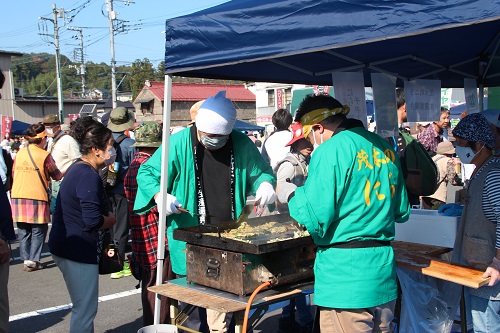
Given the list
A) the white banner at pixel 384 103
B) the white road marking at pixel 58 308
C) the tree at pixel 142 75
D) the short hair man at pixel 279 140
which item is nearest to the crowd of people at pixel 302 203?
the white banner at pixel 384 103

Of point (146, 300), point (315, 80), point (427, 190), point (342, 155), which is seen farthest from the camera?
point (315, 80)

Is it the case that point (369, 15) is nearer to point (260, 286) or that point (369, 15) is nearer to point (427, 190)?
point (260, 286)

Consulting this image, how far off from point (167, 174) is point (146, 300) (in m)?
1.34

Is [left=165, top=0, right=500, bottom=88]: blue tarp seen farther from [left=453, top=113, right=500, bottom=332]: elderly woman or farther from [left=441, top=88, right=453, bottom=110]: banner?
[left=441, top=88, right=453, bottom=110]: banner

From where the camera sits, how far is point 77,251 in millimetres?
3498

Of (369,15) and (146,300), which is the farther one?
(146,300)

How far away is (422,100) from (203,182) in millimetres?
2408

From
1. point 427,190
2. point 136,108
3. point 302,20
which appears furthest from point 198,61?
point 136,108

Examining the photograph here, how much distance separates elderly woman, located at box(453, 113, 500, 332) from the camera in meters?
2.96

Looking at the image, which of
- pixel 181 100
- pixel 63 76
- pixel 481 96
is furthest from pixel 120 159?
pixel 63 76

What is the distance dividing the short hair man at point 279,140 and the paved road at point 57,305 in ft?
6.19

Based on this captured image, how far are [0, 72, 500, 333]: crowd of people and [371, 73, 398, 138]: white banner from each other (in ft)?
0.85

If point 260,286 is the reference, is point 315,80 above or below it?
above

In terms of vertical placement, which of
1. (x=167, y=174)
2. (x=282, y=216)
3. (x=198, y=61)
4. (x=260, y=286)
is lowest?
(x=260, y=286)
